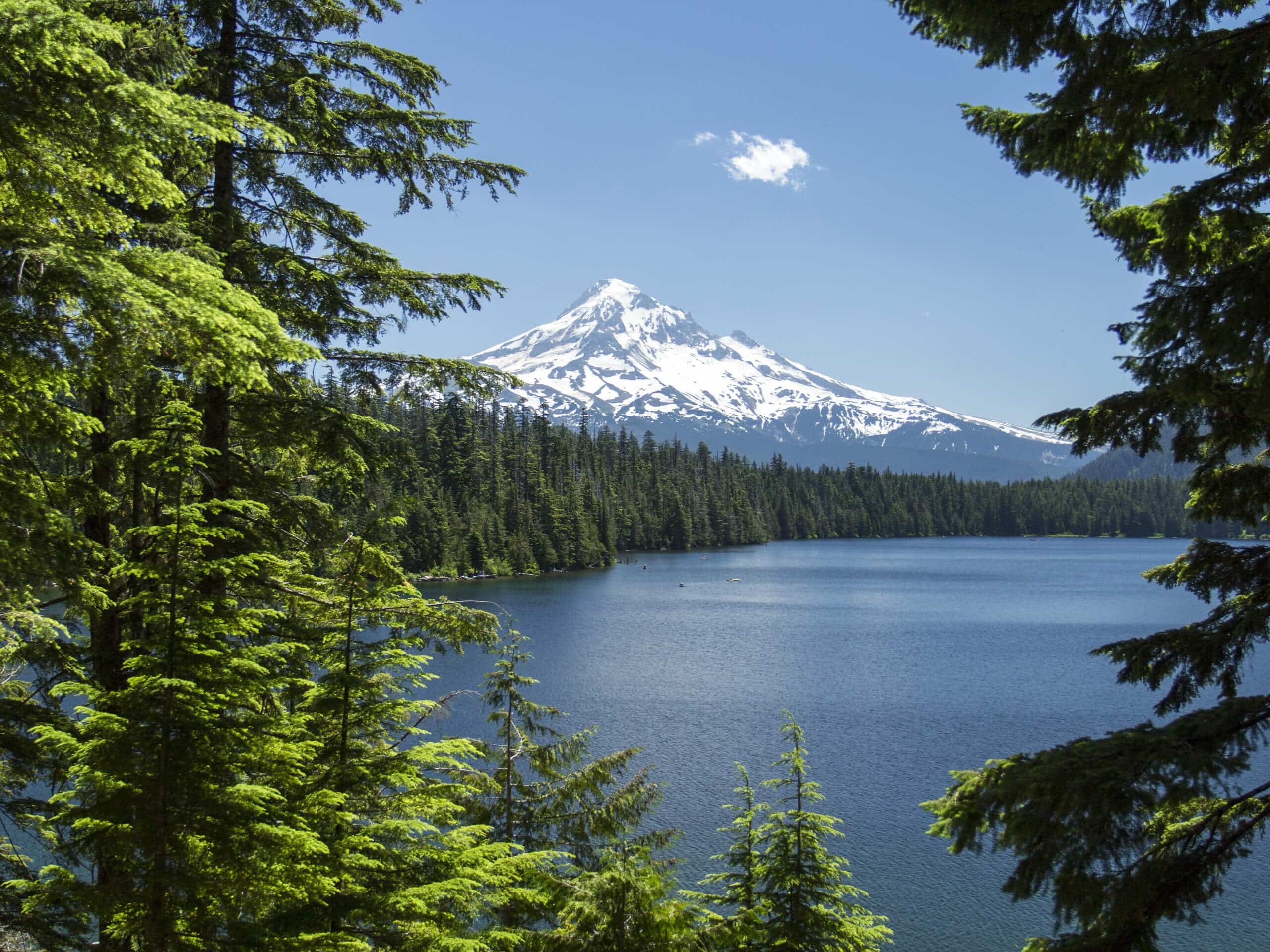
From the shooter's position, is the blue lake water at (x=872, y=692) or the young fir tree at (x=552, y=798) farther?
the blue lake water at (x=872, y=692)

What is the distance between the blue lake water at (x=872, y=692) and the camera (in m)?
16.6

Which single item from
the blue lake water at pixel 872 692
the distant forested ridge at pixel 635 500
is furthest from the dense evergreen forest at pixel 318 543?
the blue lake water at pixel 872 692

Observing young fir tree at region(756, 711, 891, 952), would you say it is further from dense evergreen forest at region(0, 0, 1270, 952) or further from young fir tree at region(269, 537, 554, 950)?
young fir tree at region(269, 537, 554, 950)

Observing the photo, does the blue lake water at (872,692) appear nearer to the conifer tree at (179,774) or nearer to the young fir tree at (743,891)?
the young fir tree at (743,891)

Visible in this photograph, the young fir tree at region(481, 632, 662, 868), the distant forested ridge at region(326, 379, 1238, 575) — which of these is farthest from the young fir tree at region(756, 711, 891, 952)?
the distant forested ridge at region(326, 379, 1238, 575)

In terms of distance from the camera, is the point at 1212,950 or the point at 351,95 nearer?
the point at 351,95

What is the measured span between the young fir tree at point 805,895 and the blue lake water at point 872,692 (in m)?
7.19

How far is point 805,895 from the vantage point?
25.4 feet

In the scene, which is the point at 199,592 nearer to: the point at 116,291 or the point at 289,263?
the point at 116,291

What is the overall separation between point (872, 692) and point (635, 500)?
89.9 m

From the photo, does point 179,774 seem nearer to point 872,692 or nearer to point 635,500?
point 872,692

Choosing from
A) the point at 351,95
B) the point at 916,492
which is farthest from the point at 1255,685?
the point at 916,492

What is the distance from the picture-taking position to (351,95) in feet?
24.6

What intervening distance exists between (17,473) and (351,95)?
15.0 feet
